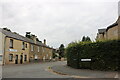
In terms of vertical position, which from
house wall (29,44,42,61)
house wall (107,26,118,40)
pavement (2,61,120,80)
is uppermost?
house wall (107,26,118,40)

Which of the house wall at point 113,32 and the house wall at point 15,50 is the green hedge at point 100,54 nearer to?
the house wall at point 113,32

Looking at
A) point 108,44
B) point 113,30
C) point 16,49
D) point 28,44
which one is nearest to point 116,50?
point 108,44

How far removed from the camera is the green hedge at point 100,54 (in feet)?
53.4

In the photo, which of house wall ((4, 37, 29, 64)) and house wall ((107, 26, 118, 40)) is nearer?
house wall ((107, 26, 118, 40))

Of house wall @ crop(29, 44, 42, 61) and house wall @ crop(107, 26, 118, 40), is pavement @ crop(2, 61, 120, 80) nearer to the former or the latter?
house wall @ crop(107, 26, 118, 40)

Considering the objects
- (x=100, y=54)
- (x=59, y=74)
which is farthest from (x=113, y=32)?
(x=59, y=74)

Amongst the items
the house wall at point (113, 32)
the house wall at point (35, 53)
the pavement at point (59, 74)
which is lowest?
the pavement at point (59, 74)

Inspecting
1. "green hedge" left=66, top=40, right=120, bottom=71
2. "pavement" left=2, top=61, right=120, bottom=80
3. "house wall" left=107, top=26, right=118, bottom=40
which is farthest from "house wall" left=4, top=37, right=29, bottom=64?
"house wall" left=107, top=26, right=118, bottom=40

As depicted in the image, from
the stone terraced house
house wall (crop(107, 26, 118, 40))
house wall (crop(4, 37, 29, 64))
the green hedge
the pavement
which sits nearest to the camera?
the pavement

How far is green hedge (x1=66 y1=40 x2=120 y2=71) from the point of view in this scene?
1627 centimetres

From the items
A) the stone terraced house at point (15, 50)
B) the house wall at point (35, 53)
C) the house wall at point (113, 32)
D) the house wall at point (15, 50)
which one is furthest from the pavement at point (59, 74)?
the house wall at point (35, 53)

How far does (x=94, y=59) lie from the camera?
57.0 ft

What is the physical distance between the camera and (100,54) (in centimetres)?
1697

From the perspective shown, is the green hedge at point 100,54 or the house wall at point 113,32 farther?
the house wall at point 113,32
